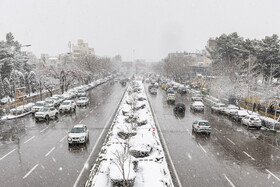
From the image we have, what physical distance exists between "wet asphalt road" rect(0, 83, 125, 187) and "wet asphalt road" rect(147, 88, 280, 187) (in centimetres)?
625

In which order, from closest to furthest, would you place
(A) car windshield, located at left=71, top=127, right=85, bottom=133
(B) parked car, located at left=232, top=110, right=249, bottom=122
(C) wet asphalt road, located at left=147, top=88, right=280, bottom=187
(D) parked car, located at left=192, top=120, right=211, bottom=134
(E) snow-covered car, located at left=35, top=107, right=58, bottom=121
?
(C) wet asphalt road, located at left=147, top=88, right=280, bottom=187, (A) car windshield, located at left=71, top=127, right=85, bottom=133, (D) parked car, located at left=192, top=120, right=211, bottom=134, (E) snow-covered car, located at left=35, top=107, right=58, bottom=121, (B) parked car, located at left=232, top=110, right=249, bottom=122

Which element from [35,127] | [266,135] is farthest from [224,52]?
[35,127]

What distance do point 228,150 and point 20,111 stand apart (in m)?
27.0

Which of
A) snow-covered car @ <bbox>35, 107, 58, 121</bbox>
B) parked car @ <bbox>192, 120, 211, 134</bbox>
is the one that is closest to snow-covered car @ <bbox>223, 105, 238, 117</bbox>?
parked car @ <bbox>192, 120, 211, 134</bbox>

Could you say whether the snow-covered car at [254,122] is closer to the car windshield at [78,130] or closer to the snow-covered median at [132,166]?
the snow-covered median at [132,166]

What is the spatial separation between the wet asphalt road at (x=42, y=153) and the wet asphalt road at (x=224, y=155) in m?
6.25

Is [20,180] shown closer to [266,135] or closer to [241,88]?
[266,135]

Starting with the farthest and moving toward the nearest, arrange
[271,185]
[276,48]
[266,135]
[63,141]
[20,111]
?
[276,48]
[20,111]
[266,135]
[63,141]
[271,185]

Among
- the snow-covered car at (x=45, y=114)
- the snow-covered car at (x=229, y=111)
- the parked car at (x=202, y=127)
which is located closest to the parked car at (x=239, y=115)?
the snow-covered car at (x=229, y=111)

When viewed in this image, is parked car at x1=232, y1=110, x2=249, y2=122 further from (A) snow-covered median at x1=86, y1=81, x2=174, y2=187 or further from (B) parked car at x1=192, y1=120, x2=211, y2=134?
(A) snow-covered median at x1=86, y1=81, x2=174, y2=187

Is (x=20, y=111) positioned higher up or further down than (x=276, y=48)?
further down

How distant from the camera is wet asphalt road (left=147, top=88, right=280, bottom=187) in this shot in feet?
42.8

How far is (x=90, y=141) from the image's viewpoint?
1983 centimetres

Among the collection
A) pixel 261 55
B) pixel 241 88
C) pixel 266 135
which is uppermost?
pixel 261 55
